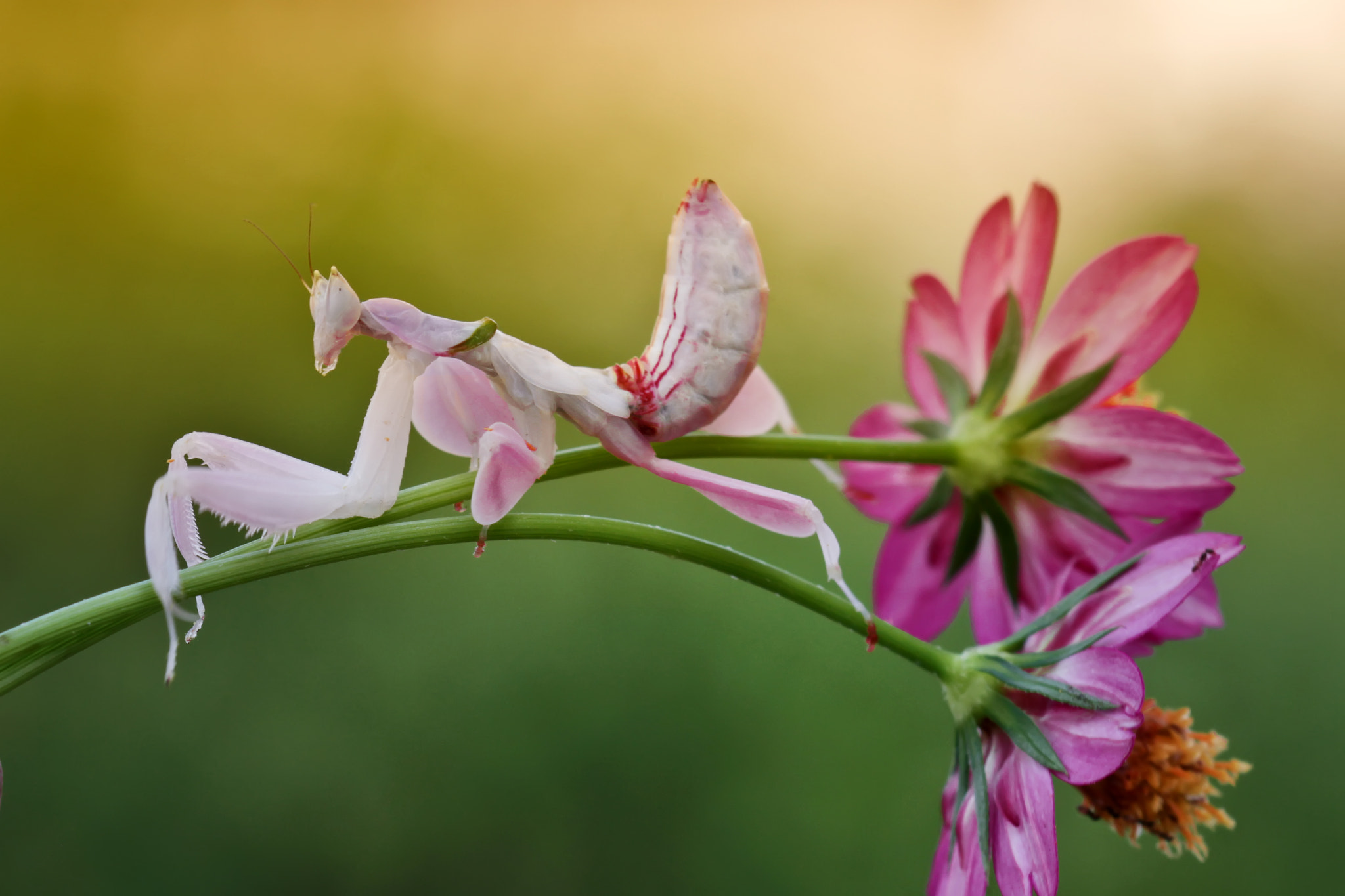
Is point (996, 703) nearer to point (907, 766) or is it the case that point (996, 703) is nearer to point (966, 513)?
point (966, 513)

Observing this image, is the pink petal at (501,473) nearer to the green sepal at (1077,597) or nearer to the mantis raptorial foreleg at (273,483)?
the mantis raptorial foreleg at (273,483)

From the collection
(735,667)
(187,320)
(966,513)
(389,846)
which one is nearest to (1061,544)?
(966,513)

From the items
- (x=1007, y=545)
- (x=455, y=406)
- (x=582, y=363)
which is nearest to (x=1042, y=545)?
(x=1007, y=545)

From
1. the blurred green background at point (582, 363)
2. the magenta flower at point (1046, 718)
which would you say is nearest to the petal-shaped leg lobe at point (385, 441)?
the magenta flower at point (1046, 718)

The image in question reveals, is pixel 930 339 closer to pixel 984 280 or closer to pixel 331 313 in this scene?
pixel 984 280

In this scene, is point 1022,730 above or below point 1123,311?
below
